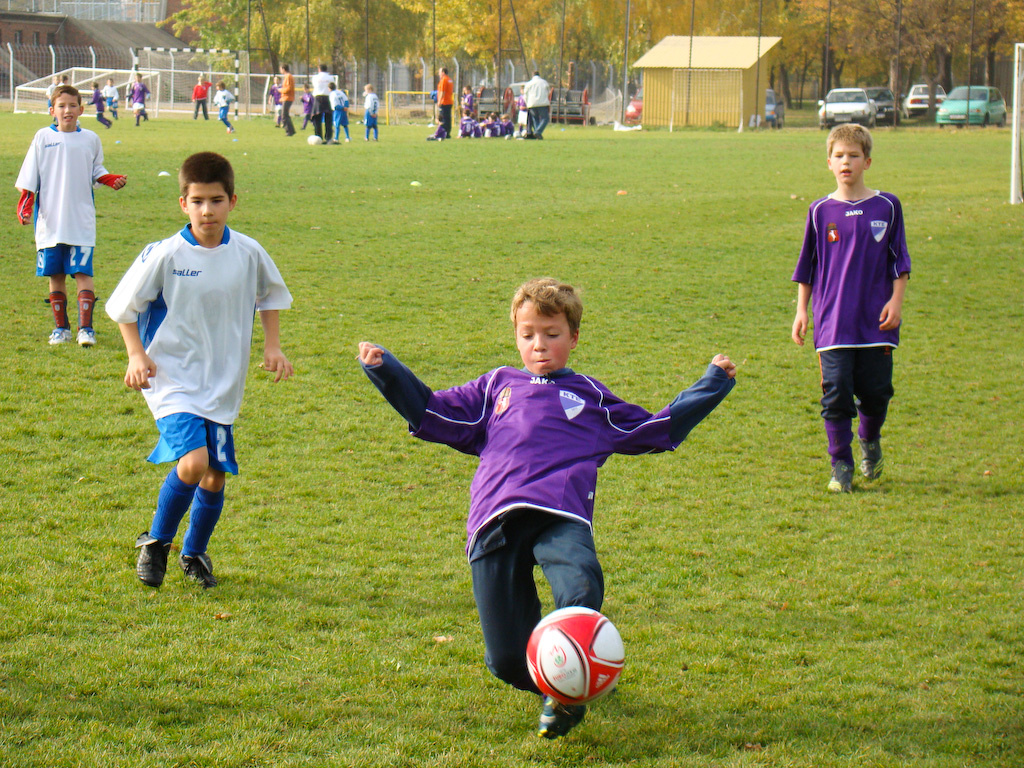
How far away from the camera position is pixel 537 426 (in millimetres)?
3250

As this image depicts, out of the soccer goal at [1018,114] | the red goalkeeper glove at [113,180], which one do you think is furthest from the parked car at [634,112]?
the red goalkeeper glove at [113,180]

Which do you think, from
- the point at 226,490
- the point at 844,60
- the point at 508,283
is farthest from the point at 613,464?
the point at 844,60

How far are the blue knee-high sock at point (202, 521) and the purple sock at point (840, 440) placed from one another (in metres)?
3.12

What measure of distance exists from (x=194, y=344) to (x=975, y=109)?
4397 centimetres

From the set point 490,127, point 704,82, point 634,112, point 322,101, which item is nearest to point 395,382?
point 322,101

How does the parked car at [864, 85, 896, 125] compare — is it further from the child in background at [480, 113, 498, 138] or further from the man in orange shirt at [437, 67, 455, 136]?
the man in orange shirt at [437, 67, 455, 136]

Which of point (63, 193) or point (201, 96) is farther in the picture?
point (201, 96)

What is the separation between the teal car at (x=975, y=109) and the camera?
4191 centimetres

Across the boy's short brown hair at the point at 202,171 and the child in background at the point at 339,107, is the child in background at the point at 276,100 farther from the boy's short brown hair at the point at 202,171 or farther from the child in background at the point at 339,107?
the boy's short brown hair at the point at 202,171

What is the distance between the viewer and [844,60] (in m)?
62.3

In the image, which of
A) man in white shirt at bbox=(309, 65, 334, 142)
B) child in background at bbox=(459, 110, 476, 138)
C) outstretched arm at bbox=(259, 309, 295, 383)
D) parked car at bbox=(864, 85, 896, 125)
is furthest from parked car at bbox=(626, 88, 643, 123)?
outstretched arm at bbox=(259, 309, 295, 383)

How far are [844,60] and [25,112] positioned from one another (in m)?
44.8

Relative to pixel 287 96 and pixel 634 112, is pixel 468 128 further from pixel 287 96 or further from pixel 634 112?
pixel 634 112

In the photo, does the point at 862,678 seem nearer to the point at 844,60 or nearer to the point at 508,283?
the point at 508,283
